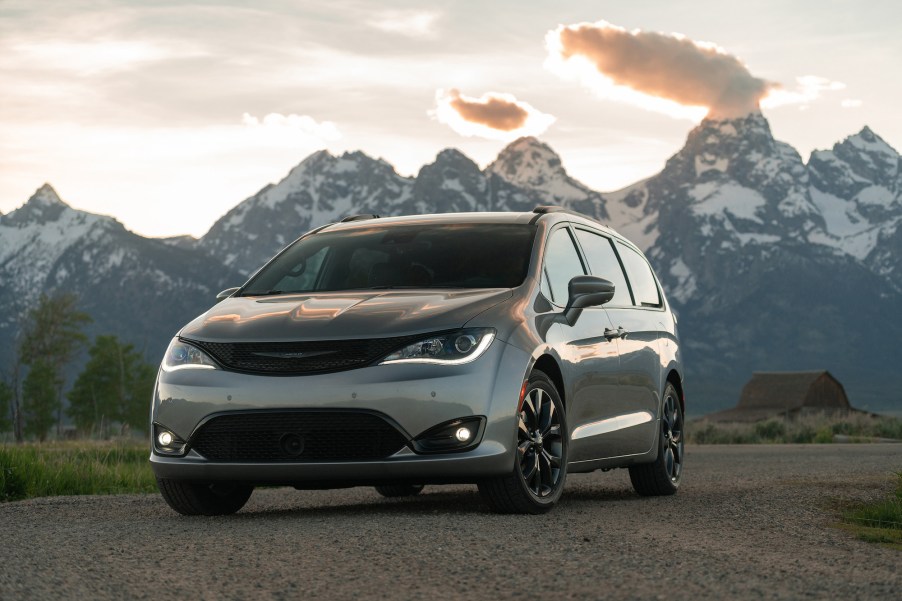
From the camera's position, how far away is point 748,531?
7.81 metres

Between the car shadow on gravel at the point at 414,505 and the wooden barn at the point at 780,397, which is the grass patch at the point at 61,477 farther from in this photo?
the wooden barn at the point at 780,397

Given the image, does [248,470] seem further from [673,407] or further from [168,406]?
[673,407]

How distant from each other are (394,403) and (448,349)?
43 cm

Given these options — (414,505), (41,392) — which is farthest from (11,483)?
(41,392)

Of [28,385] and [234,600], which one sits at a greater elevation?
[234,600]

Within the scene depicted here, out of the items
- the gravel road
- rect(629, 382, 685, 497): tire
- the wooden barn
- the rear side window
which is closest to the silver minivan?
the gravel road

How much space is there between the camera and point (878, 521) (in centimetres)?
832

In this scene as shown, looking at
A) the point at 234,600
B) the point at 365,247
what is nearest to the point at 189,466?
the point at 365,247

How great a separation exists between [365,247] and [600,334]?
1.66 m

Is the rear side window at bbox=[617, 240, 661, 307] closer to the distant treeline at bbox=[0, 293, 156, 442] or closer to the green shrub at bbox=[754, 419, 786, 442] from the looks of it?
the green shrub at bbox=[754, 419, 786, 442]

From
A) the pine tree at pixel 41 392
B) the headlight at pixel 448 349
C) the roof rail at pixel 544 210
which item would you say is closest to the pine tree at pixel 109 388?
the pine tree at pixel 41 392

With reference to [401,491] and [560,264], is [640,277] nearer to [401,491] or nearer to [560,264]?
[560,264]

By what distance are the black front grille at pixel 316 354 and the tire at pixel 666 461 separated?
Result: 11.3 feet

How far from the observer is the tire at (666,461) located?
1059 cm
